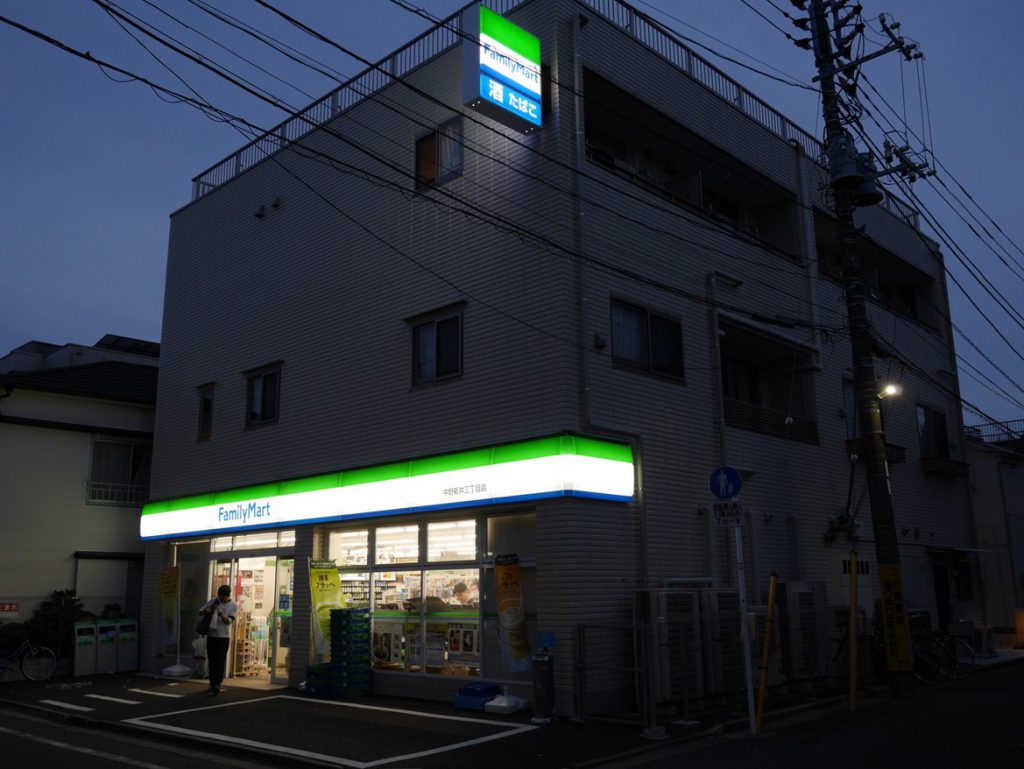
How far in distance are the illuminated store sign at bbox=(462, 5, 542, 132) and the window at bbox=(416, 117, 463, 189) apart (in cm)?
185

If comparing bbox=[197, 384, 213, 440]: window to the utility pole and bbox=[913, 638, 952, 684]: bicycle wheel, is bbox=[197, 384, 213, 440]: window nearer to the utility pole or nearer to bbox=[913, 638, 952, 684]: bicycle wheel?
the utility pole

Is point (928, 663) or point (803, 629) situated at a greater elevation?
point (803, 629)

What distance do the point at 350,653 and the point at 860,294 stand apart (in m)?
10.5

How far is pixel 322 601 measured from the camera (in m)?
15.5

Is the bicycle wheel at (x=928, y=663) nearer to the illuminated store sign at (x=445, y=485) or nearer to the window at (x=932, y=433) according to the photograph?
the illuminated store sign at (x=445, y=485)

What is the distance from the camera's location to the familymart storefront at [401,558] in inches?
525

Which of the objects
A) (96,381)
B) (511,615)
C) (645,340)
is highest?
(96,381)

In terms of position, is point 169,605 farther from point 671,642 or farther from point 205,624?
point 671,642

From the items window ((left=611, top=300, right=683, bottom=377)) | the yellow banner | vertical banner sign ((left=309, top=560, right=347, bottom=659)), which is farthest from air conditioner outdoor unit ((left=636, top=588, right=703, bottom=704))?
vertical banner sign ((left=309, top=560, right=347, bottom=659))

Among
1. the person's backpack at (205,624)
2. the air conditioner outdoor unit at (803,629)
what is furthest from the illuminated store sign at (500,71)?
the person's backpack at (205,624)

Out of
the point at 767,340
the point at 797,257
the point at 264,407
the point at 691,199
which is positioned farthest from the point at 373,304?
the point at 797,257

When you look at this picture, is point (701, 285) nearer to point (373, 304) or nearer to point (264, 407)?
point (373, 304)

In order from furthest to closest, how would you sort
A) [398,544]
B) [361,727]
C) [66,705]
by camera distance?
1. [398,544]
2. [66,705]
3. [361,727]

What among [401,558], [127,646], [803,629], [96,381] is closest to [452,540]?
[401,558]
